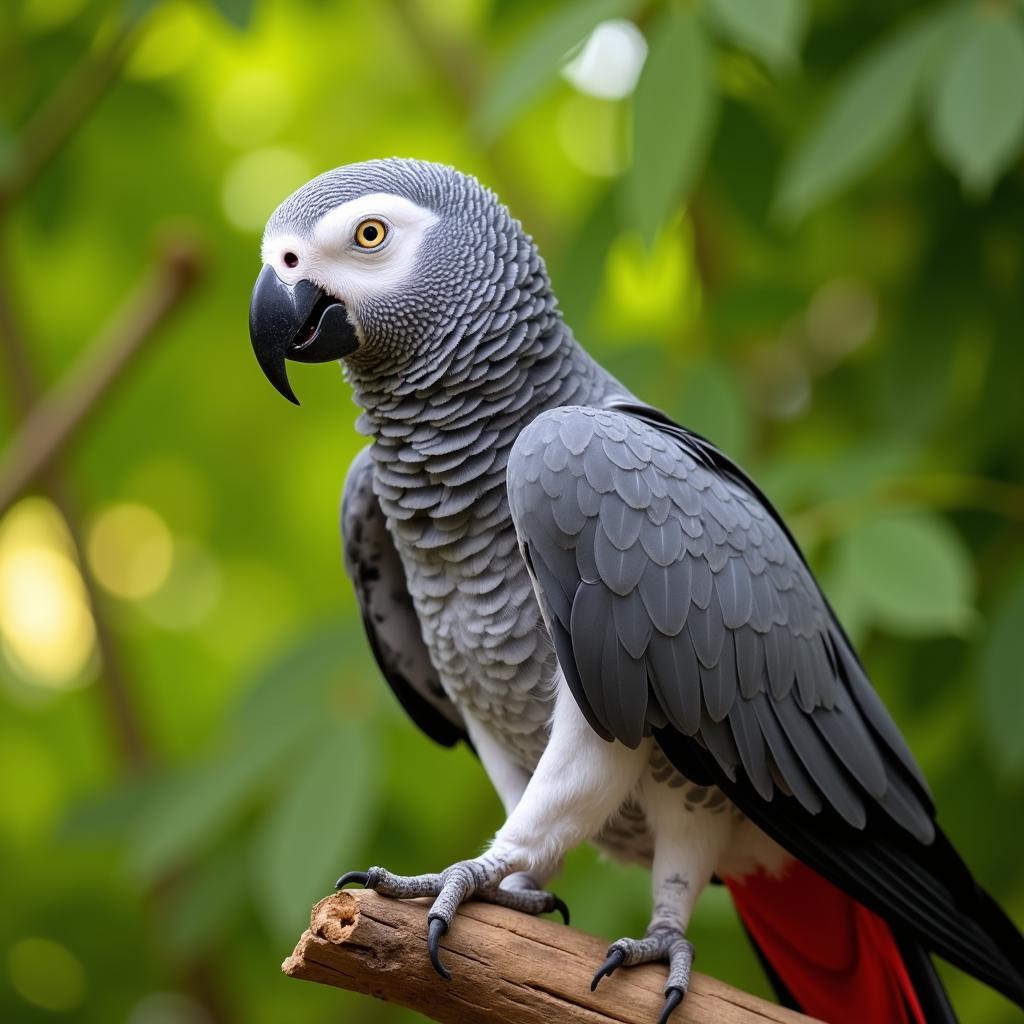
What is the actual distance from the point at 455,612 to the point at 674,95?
83 centimetres

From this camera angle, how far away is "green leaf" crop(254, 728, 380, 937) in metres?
1.96

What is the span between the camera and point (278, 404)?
11.3 ft

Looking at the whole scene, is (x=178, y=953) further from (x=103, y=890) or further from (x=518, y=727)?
(x=518, y=727)

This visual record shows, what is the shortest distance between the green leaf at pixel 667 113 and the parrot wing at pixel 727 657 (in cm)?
32

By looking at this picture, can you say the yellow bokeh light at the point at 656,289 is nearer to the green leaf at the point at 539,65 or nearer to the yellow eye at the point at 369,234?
the green leaf at the point at 539,65

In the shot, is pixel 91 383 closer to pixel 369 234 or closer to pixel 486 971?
pixel 369 234

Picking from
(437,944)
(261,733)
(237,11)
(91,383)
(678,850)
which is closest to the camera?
(437,944)

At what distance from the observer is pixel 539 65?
6.19ft

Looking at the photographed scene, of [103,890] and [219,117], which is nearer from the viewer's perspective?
[103,890]

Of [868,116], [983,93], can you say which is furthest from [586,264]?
[983,93]

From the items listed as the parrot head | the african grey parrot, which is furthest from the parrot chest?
the parrot head

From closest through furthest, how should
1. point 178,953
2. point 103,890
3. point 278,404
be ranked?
point 178,953 < point 103,890 < point 278,404

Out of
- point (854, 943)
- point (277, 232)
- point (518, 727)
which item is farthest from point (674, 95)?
point (854, 943)

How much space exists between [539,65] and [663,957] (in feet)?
4.18
